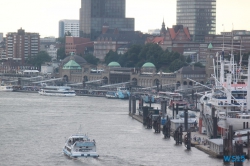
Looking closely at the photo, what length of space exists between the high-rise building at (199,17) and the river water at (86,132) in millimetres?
70833

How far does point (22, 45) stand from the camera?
536 ft

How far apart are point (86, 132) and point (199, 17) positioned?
9709 cm

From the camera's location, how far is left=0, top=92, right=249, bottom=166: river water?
1956 inches

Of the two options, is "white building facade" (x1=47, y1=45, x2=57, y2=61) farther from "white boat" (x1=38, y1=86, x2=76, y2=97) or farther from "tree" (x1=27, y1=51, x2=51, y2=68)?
"white boat" (x1=38, y1=86, x2=76, y2=97)

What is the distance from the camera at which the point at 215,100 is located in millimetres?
59062

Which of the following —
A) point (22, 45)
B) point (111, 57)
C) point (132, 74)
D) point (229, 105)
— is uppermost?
point (22, 45)

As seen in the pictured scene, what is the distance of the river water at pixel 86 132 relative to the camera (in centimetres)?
4969

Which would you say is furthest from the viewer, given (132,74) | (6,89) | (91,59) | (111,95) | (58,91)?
(91,59)

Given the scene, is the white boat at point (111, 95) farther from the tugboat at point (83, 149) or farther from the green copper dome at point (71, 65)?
the tugboat at point (83, 149)

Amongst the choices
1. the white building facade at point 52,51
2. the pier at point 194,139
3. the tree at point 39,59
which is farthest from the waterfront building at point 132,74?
the white building facade at point 52,51

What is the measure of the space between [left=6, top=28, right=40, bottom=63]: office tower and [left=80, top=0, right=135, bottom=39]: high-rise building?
9052 millimetres

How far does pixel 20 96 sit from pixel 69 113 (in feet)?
91.5

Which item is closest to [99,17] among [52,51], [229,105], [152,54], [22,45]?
[22,45]

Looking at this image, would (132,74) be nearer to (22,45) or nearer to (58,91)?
(58,91)
